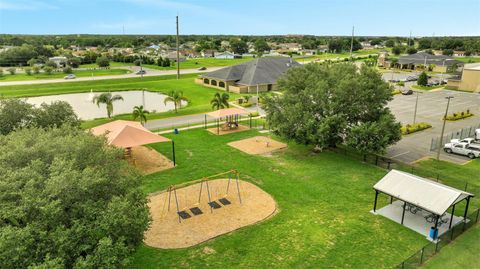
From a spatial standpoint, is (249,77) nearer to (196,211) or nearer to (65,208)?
(196,211)

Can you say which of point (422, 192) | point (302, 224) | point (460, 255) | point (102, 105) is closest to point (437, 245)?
point (460, 255)

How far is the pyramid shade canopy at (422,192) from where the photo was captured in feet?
56.6

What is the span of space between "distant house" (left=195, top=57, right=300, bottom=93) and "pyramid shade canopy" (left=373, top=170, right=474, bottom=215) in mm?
Result: 44972

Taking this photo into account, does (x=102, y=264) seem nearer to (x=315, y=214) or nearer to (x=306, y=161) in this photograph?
(x=315, y=214)

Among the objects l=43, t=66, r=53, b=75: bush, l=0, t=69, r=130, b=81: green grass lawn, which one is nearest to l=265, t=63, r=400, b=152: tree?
l=0, t=69, r=130, b=81: green grass lawn

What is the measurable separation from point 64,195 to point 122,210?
2.09 m

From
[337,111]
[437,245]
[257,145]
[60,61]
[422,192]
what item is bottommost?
[437,245]

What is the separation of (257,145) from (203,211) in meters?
13.5

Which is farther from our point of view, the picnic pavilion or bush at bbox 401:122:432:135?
bush at bbox 401:122:432:135

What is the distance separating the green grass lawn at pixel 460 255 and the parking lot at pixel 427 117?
12.3 m

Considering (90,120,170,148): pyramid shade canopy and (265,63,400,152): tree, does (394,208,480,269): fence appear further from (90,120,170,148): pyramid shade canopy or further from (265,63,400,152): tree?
(90,120,170,148): pyramid shade canopy

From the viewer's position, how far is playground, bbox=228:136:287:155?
31109mm

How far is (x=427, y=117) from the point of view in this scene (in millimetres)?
45469

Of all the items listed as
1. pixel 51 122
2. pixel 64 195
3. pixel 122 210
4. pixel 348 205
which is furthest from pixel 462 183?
pixel 51 122
